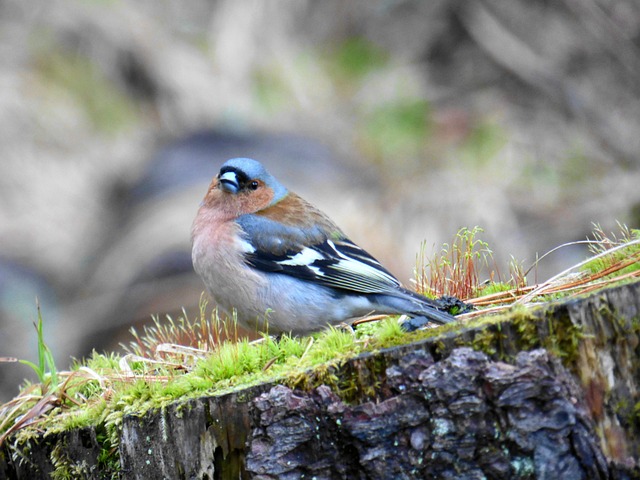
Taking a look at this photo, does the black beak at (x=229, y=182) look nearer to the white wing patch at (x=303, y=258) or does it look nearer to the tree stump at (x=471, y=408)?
the white wing patch at (x=303, y=258)

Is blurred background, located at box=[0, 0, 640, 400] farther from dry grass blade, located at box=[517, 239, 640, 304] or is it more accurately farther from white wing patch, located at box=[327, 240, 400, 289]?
dry grass blade, located at box=[517, 239, 640, 304]

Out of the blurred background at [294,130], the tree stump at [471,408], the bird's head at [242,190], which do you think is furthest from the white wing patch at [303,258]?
the blurred background at [294,130]

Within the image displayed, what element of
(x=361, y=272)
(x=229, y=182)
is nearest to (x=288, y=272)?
(x=361, y=272)

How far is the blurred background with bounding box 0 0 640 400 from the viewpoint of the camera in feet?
31.8

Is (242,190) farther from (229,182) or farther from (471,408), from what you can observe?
(471,408)

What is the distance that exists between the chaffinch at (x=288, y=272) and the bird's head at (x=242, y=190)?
10cm

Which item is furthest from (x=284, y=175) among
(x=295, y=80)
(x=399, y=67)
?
(x=399, y=67)

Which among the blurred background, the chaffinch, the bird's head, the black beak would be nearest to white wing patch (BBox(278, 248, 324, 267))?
the chaffinch

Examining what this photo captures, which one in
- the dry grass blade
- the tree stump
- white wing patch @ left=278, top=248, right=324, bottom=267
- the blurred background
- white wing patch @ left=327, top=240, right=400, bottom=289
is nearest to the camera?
the tree stump

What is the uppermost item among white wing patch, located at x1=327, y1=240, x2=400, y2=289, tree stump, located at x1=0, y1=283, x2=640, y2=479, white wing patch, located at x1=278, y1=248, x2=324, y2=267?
white wing patch, located at x1=278, y1=248, x2=324, y2=267

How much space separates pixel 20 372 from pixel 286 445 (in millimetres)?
6753

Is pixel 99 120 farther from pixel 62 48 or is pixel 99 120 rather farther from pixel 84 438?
pixel 84 438

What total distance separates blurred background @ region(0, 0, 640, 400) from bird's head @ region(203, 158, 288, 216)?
375 centimetres

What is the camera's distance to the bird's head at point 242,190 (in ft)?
17.0
